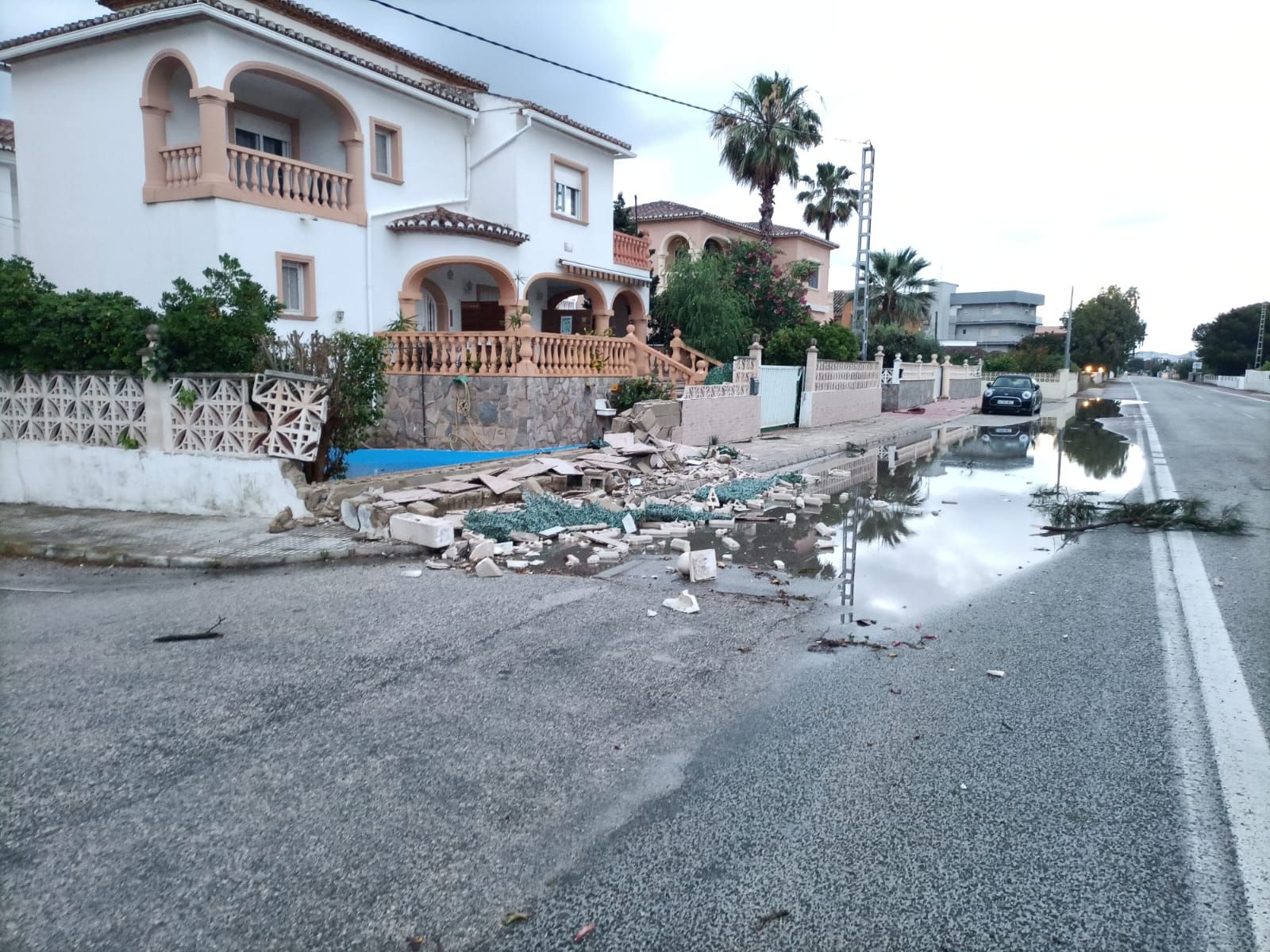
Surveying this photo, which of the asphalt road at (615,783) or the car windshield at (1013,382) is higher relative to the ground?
the car windshield at (1013,382)

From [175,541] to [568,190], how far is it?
17.2 m

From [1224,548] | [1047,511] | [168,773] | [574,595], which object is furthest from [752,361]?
[168,773]

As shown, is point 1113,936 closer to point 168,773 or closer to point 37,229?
point 168,773

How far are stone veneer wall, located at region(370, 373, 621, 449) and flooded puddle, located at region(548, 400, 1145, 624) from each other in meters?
4.63

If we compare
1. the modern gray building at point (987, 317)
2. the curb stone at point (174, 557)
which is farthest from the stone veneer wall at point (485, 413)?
the modern gray building at point (987, 317)

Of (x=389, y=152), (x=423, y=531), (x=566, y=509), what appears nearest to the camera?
(x=423, y=531)

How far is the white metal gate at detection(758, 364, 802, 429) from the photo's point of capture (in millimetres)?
21438

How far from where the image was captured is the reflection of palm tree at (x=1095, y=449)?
1605 cm

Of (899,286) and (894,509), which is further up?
(899,286)

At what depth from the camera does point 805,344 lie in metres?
24.4

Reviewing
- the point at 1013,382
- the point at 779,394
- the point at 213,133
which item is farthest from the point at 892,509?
the point at 1013,382

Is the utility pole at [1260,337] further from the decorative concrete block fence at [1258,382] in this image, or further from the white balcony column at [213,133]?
the white balcony column at [213,133]

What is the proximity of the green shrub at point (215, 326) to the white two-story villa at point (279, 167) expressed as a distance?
5951 mm

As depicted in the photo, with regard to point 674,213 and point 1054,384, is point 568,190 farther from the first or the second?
point 1054,384
